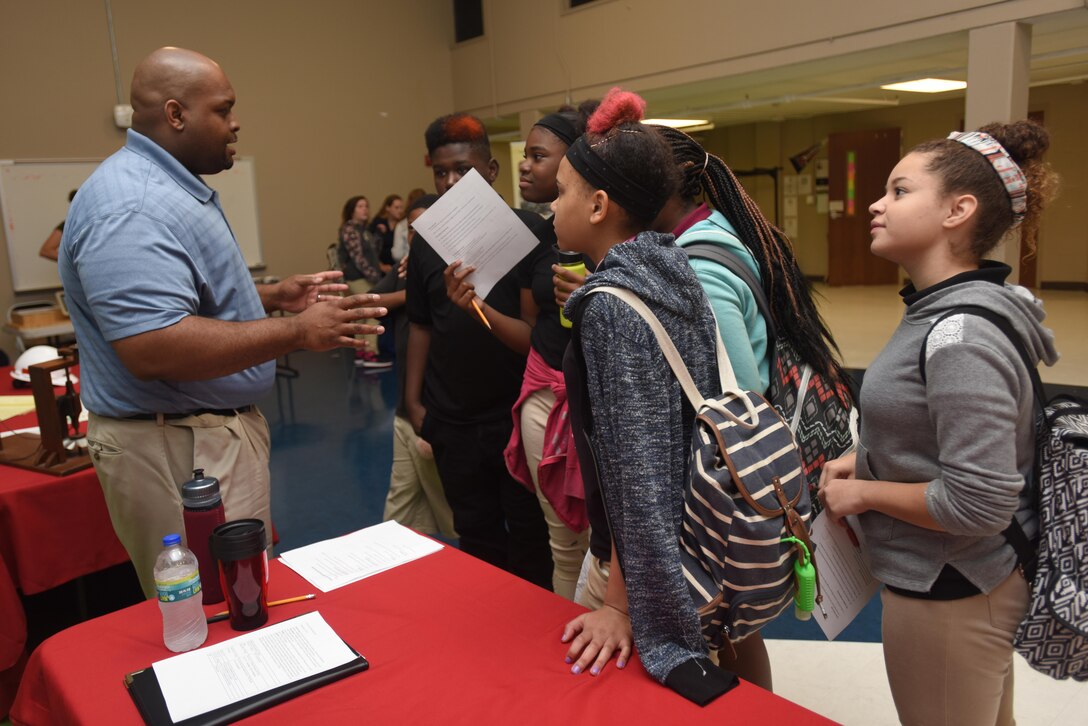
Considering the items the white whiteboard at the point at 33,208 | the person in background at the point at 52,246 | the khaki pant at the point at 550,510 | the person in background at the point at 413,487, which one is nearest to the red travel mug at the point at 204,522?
the khaki pant at the point at 550,510

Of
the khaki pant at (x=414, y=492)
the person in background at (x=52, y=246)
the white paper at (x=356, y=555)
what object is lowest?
the khaki pant at (x=414, y=492)

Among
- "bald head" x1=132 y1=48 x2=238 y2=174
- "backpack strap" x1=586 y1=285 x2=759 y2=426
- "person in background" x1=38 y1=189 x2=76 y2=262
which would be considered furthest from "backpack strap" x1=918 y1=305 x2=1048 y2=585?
"person in background" x1=38 y1=189 x2=76 y2=262

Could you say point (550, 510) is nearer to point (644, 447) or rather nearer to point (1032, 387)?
point (644, 447)

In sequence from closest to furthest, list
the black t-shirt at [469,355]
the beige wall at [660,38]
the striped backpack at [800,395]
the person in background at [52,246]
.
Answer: the striped backpack at [800,395]
the black t-shirt at [469,355]
the beige wall at [660,38]
the person in background at [52,246]

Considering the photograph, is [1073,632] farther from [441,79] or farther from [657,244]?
[441,79]

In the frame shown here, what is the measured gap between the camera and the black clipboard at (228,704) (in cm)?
113

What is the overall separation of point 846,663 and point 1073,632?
1.33 meters

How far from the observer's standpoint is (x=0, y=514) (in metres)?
2.34

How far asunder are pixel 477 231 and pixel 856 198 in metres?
12.4

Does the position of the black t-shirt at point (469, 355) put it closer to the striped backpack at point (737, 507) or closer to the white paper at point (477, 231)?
the white paper at point (477, 231)

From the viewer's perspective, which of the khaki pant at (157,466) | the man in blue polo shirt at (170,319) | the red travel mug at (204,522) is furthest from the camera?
the khaki pant at (157,466)

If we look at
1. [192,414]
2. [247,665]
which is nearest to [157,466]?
[192,414]

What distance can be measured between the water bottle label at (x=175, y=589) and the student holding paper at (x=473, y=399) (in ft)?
4.31

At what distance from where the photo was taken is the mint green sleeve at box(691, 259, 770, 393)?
1.47 m
